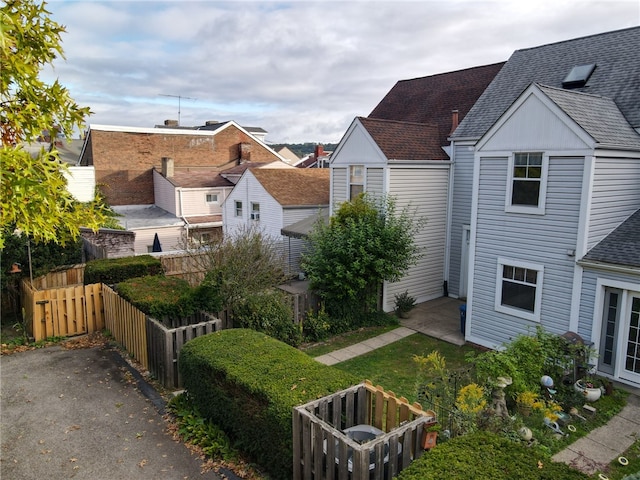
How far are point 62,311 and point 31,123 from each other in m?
8.28

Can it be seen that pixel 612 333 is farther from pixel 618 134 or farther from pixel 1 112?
pixel 1 112

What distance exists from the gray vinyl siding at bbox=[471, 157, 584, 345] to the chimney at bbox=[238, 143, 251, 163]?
34009mm

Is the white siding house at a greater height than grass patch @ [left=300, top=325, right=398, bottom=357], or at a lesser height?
greater

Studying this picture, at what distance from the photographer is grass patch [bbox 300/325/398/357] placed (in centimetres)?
1367

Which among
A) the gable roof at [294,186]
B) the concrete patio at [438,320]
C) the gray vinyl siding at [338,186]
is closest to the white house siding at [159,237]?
the gable roof at [294,186]

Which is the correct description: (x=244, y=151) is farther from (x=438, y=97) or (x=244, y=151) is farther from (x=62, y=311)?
(x=62, y=311)

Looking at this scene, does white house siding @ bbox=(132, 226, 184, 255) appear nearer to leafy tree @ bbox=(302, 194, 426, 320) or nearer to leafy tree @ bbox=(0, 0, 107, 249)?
leafy tree @ bbox=(302, 194, 426, 320)

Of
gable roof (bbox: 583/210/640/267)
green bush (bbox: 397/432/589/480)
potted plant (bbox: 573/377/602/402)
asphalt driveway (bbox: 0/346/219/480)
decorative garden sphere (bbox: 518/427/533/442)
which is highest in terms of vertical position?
gable roof (bbox: 583/210/640/267)

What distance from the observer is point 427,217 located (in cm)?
1777

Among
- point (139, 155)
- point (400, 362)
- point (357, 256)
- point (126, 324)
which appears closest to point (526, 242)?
point (400, 362)

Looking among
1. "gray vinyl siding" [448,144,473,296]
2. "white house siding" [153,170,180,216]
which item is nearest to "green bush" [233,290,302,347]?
"gray vinyl siding" [448,144,473,296]

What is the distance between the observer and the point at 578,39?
16.9m

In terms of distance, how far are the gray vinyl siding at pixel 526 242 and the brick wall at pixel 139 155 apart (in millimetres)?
30679

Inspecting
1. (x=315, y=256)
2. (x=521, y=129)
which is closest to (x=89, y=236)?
(x=315, y=256)
